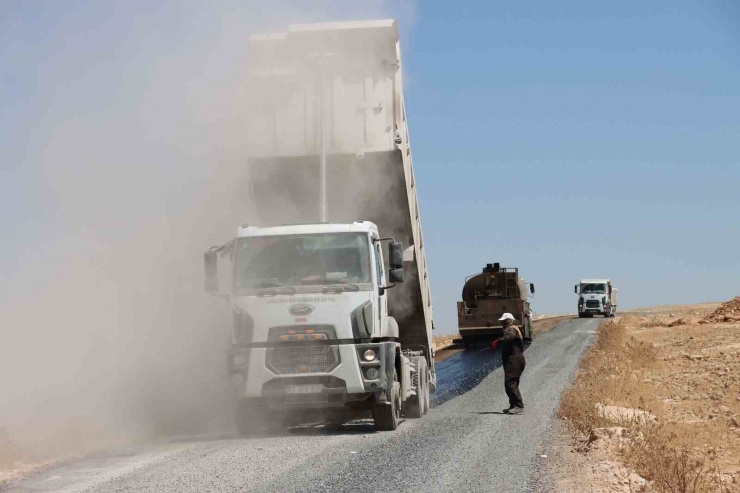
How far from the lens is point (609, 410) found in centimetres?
1414

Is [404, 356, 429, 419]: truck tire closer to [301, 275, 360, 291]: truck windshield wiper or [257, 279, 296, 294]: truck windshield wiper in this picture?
[301, 275, 360, 291]: truck windshield wiper

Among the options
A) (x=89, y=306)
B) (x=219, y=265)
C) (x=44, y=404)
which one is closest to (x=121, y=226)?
(x=89, y=306)

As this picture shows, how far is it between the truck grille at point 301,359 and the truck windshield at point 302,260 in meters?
0.82

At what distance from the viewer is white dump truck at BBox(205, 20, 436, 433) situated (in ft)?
40.3

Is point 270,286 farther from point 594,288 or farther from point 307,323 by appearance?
point 594,288

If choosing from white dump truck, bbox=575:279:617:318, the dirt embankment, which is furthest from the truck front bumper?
white dump truck, bbox=575:279:617:318

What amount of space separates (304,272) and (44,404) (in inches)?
209

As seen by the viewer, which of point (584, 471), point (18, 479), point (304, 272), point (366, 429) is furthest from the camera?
point (366, 429)

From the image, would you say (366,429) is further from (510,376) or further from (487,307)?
(487,307)

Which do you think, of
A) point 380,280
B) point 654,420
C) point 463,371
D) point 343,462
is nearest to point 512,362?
point 654,420

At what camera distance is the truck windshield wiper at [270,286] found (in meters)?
12.3

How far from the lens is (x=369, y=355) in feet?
40.6

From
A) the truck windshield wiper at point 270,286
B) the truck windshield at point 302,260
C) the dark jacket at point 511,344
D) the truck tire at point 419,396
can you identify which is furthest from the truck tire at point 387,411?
the dark jacket at point 511,344

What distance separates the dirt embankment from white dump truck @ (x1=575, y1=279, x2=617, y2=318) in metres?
24.3
